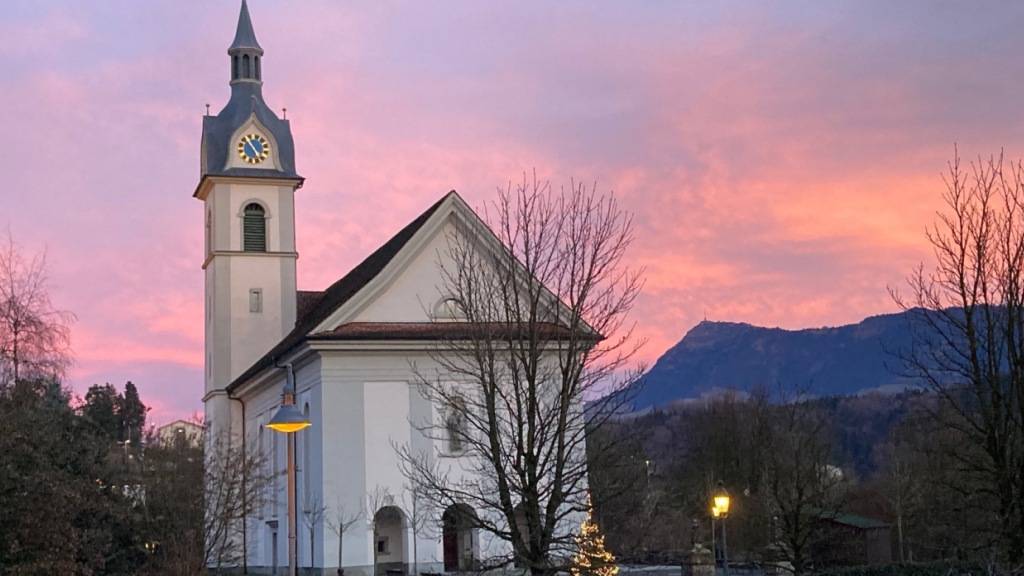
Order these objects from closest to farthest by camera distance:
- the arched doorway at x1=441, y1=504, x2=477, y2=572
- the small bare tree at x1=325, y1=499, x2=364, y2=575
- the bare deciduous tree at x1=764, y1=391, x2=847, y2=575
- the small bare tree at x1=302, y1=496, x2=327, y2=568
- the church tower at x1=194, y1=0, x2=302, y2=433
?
1. the bare deciduous tree at x1=764, y1=391, x2=847, y2=575
2. the small bare tree at x1=325, y1=499, x2=364, y2=575
3. the small bare tree at x1=302, y1=496, x2=327, y2=568
4. the arched doorway at x1=441, y1=504, x2=477, y2=572
5. the church tower at x1=194, y1=0, x2=302, y2=433

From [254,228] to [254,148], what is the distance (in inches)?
133

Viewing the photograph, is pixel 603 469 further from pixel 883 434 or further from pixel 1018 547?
pixel 883 434

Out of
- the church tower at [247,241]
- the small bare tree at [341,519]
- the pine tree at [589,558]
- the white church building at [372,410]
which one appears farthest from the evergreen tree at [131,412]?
the pine tree at [589,558]

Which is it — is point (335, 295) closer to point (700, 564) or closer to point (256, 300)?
point (256, 300)

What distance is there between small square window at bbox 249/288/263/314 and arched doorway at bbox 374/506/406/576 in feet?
48.8

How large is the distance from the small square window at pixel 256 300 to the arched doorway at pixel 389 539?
14.9 meters

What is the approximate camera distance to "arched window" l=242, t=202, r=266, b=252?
53250 mm

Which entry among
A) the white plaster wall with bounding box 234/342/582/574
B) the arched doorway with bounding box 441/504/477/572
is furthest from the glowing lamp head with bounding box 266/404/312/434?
the white plaster wall with bounding box 234/342/582/574

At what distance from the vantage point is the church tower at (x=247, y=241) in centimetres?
5291

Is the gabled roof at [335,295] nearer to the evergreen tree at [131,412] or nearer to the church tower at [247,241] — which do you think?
the church tower at [247,241]

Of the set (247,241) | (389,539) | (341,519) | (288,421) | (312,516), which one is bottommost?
(389,539)

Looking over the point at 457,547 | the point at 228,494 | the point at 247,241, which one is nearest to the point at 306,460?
the point at 457,547

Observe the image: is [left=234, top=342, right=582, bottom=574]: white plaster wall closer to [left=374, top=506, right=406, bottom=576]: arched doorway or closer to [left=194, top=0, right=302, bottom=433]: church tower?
[left=374, top=506, right=406, bottom=576]: arched doorway

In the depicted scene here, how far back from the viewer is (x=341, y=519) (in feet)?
127
